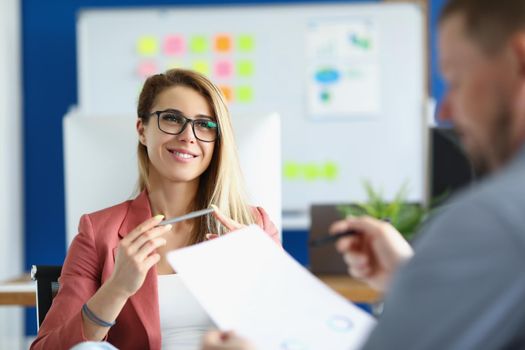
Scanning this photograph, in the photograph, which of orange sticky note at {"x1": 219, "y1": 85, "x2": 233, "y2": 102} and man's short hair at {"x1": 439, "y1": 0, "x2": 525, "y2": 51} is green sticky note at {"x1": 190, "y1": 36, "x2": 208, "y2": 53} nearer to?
orange sticky note at {"x1": 219, "y1": 85, "x2": 233, "y2": 102}

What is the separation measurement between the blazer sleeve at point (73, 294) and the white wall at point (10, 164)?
6.91 ft

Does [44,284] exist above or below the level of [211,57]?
below

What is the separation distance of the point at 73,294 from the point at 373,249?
0.75 meters

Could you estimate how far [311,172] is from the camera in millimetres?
3418

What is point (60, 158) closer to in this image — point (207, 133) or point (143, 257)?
point (207, 133)

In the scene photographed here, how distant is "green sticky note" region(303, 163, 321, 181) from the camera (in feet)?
11.2

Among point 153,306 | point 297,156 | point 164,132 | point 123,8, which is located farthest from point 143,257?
point 123,8

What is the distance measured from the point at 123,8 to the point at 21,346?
80.3 inches

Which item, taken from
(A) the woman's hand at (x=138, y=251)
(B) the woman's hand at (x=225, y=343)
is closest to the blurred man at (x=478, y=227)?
(B) the woman's hand at (x=225, y=343)

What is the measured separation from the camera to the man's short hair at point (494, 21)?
0.57 m

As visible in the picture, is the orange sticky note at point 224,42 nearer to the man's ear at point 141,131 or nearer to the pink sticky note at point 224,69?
the pink sticky note at point 224,69

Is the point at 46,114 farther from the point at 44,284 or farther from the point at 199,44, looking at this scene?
the point at 44,284

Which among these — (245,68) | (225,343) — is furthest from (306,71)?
(225,343)

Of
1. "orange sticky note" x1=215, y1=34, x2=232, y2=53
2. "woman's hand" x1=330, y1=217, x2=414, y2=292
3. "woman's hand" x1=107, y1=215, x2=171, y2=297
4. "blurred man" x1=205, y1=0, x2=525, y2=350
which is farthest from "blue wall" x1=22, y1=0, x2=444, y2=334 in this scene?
"blurred man" x1=205, y1=0, x2=525, y2=350
